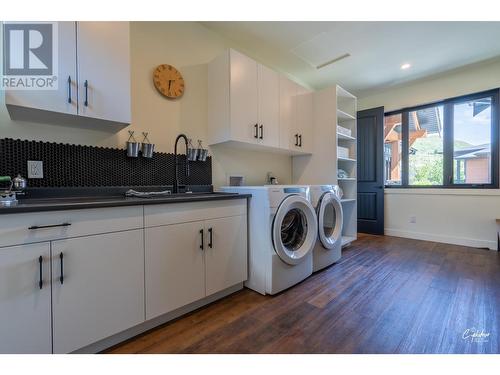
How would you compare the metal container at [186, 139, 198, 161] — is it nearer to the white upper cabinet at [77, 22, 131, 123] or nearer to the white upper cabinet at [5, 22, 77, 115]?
the white upper cabinet at [77, 22, 131, 123]

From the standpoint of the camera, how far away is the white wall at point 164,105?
152 centimetres

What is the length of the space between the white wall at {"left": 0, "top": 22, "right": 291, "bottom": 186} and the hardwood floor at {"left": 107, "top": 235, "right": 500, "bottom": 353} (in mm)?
1337

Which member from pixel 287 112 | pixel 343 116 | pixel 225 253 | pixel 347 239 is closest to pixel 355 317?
pixel 225 253

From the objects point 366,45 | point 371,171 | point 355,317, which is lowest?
point 355,317

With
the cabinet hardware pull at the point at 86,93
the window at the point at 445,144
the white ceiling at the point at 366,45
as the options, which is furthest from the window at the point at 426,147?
the cabinet hardware pull at the point at 86,93

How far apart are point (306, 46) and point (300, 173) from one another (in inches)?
63.2

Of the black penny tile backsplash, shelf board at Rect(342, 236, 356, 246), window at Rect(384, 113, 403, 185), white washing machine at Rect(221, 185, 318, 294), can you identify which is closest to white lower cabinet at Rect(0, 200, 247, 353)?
white washing machine at Rect(221, 185, 318, 294)

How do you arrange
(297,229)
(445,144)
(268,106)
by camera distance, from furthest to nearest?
(445,144) < (268,106) < (297,229)

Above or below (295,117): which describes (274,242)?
below

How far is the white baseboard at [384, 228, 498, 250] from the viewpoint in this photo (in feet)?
9.86

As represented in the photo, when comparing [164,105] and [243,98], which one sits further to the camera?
[243,98]

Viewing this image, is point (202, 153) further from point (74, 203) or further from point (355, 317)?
point (355, 317)

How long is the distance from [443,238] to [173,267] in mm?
3900

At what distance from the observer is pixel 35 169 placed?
1399 mm
